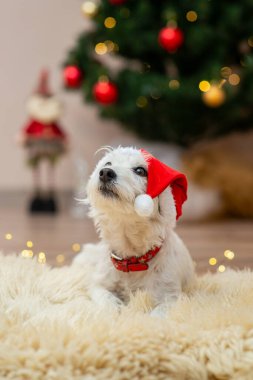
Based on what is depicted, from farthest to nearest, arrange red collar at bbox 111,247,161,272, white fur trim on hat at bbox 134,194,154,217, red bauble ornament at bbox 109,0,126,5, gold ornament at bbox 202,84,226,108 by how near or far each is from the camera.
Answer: red bauble ornament at bbox 109,0,126,5 → gold ornament at bbox 202,84,226,108 → red collar at bbox 111,247,161,272 → white fur trim on hat at bbox 134,194,154,217

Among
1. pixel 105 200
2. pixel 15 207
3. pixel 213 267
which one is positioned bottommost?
pixel 15 207

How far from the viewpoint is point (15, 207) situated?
395 centimetres

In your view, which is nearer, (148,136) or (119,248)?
(119,248)

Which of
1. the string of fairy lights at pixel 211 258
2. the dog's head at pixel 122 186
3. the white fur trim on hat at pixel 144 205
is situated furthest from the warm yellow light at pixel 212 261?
the white fur trim on hat at pixel 144 205

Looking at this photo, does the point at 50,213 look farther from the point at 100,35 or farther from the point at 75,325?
the point at 75,325

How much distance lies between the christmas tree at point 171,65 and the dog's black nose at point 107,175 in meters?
1.82

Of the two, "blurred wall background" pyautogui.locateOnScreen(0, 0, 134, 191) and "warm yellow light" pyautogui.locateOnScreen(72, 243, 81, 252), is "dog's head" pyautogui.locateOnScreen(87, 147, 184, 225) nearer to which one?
"warm yellow light" pyautogui.locateOnScreen(72, 243, 81, 252)

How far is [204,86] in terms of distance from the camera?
9.74 feet

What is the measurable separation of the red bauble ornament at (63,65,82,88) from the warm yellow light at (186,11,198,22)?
683 millimetres

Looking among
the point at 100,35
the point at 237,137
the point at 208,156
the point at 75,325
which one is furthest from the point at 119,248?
the point at 237,137

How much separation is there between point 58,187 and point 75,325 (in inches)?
121

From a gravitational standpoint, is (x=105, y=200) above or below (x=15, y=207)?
above

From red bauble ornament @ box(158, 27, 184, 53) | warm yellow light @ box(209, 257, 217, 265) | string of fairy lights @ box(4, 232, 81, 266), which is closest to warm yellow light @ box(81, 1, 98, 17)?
red bauble ornament @ box(158, 27, 184, 53)

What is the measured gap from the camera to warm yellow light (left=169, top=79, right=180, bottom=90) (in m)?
2.98
